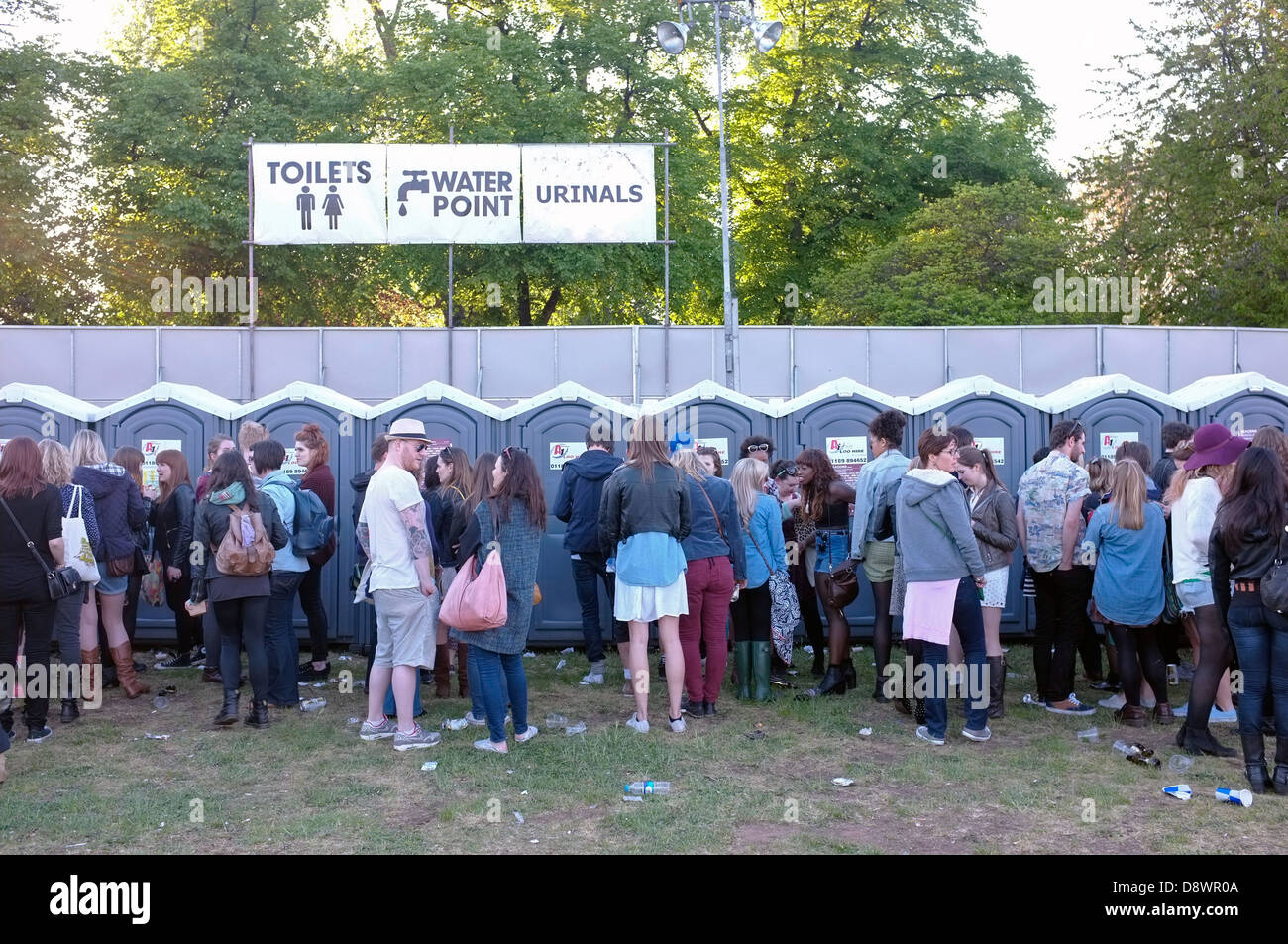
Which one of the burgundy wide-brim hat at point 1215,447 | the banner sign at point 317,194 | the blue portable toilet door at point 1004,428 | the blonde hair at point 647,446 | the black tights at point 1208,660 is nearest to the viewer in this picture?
the burgundy wide-brim hat at point 1215,447

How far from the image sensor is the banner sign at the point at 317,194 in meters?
11.8

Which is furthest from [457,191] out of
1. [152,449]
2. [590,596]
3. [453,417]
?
[590,596]

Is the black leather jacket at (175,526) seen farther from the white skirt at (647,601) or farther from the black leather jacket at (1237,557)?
the black leather jacket at (1237,557)

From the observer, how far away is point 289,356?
1719 centimetres

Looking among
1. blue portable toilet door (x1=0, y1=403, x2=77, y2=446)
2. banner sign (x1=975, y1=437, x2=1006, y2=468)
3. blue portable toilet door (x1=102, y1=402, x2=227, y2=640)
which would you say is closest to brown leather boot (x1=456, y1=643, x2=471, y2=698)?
blue portable toilet door (x1=102, y1=402, x2=227, y2=640)

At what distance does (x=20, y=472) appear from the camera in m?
5.77

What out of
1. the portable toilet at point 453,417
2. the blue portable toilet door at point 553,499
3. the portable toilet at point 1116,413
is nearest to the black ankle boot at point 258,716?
the blue portable toilet door at point 553,499

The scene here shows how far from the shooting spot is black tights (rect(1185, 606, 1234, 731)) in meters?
5.44

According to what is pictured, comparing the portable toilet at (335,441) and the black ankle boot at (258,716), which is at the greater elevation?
the portable toilet at (335,441)

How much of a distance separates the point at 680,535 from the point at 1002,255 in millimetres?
16987

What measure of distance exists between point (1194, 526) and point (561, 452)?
16.5 ft

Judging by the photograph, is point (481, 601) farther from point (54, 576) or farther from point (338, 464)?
point (338, 464)

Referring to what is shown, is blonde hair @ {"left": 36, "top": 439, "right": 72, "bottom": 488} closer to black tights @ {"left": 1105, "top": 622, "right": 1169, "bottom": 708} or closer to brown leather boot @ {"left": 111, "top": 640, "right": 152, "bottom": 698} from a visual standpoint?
brown leather boot @ {"left": 111, "top": 640, "right": 152, "bottom": 698}
